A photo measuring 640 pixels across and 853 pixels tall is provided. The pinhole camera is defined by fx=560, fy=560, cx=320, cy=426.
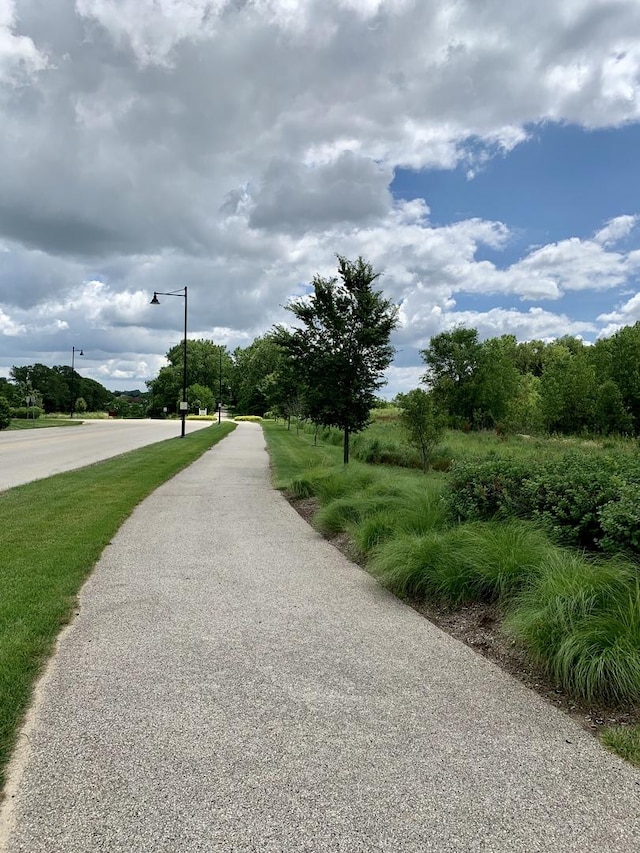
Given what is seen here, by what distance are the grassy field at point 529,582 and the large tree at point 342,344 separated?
6.92 m

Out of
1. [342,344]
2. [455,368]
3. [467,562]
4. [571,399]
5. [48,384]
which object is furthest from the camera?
[48,384]

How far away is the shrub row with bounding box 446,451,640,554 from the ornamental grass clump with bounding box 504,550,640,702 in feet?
1.13

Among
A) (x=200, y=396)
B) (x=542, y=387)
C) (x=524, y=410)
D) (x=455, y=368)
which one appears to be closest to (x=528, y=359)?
(x=455, y=368)

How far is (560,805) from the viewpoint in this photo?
7.77 ft

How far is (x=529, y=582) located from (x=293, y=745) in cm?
247

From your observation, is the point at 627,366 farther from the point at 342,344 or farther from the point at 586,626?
the point at 586,626

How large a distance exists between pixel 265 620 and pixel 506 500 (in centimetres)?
300

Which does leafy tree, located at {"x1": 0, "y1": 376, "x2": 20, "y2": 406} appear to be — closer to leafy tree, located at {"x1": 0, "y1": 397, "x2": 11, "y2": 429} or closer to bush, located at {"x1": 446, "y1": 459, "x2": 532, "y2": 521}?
leafy tree, located at {"x1": 0, "y1": 397, "x2": 11, "y2": 429}

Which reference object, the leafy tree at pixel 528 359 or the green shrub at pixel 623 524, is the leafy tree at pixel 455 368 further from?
A: the green shrub at pixel 623 524

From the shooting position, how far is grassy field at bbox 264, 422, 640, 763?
3291mm

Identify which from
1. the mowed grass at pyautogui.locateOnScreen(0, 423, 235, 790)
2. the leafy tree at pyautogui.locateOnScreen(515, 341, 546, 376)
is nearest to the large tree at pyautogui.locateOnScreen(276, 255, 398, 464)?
the mowed grass at pyautogui.locateOnScreen(0, 423, 235, 790)

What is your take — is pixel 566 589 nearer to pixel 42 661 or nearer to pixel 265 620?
pixel 265 620

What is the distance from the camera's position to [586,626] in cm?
352

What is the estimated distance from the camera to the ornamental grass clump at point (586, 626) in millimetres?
3264
